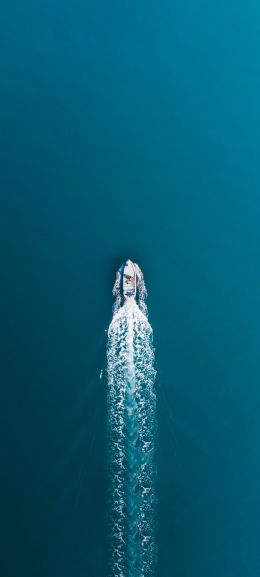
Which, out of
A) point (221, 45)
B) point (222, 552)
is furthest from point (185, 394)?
point (221, 45)

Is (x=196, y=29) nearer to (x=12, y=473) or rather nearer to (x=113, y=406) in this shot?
(x=113, y=406)

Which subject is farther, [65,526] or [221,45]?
[221,45]

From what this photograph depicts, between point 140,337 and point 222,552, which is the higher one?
point 140,337

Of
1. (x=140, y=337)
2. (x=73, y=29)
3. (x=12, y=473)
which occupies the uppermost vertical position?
(x=73, y=29)
